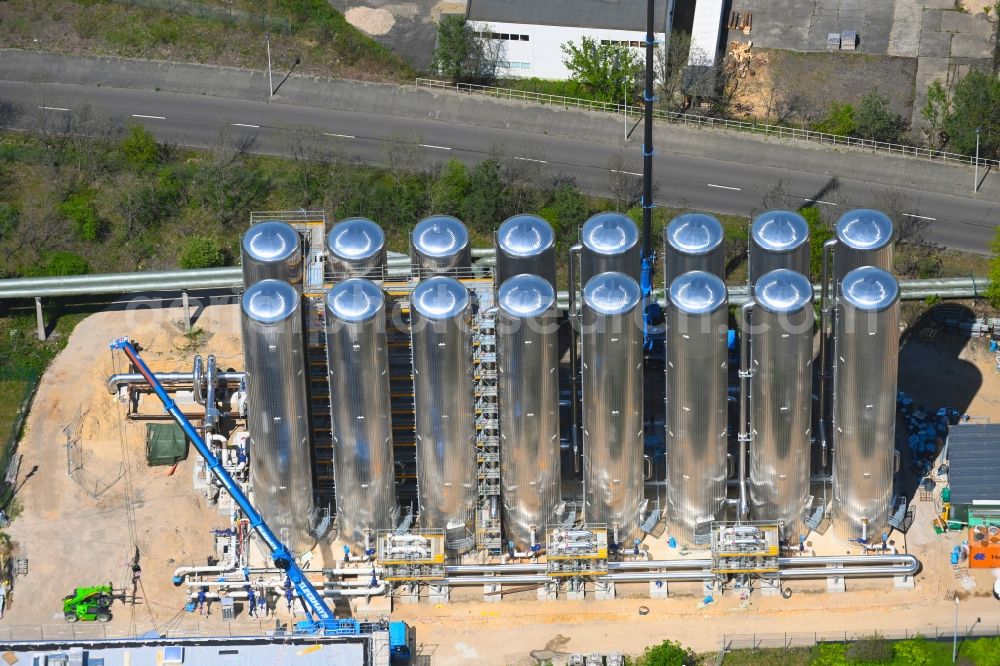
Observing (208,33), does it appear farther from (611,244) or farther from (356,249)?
(611,244)

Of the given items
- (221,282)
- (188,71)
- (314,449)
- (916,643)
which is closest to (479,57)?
(188,71)

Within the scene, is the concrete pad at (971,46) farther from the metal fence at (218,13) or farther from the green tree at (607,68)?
the metal fence at (218,13)

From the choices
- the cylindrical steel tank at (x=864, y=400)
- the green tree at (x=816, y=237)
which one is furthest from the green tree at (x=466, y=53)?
the cylindrical steel tank at (x=864, y=400)

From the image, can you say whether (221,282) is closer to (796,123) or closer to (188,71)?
(188,71)

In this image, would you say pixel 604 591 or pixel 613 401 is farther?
pixel 604 591

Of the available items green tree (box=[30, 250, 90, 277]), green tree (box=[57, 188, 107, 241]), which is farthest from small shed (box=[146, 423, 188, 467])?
green tree (box=[57, 188, 107, 241])

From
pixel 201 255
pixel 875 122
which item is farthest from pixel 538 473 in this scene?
pixel 875 122

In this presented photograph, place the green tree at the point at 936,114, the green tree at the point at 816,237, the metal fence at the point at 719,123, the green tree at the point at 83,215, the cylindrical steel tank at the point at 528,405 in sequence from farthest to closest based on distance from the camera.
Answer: the green tree at the point at 936,114, the metal fence at the point at 719,123, the green tree at the point at 83,215, the green tree at the point at 816,237, the cylindrical steel tank at the point at 528,405
